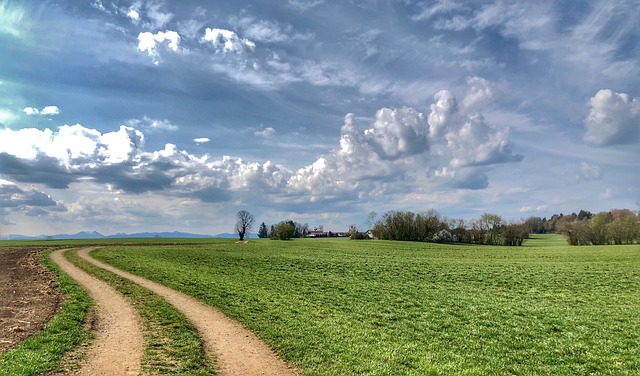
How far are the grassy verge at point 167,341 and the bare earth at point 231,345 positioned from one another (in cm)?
46

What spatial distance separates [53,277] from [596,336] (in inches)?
1404

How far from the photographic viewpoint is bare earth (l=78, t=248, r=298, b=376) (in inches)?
484

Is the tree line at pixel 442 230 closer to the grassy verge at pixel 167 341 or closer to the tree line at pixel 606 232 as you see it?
the tree line at pixel 606 232

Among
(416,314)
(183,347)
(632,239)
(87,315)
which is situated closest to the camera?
(183,347)

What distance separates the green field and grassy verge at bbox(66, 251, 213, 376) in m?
2.77

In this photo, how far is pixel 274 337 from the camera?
51.0ft

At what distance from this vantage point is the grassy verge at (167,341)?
12.0 meters

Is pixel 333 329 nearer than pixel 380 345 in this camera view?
No

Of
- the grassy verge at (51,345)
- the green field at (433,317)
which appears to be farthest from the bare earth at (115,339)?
the green field at (433,317)

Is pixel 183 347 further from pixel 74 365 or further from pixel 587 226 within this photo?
pixel 587 226

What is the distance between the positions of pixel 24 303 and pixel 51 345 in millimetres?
9906

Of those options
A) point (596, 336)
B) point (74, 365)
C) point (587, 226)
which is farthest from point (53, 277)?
point (587, 226)

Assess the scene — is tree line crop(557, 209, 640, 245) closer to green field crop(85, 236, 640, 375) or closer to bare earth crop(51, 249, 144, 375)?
green field crop(85, 236, 640, 375)

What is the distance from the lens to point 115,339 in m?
14.7
